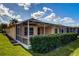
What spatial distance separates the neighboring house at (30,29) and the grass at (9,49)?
10cm

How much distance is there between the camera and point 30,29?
5.82m

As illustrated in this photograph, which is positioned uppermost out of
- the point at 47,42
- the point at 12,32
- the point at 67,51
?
the point at 12,32

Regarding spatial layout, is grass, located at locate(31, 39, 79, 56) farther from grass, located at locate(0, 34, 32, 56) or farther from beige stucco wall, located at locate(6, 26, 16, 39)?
beige stucco wall, located at locate(6, 26, 16, 39)

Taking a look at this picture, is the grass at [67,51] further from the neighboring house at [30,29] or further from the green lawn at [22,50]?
the neighboring house at [30,29]

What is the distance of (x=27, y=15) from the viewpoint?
5.80m

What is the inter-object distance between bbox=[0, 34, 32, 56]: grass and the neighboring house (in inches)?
4.1

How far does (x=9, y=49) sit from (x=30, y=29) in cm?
47

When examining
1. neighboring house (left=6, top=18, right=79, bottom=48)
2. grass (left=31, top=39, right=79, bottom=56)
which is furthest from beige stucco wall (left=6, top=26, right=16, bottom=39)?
grass (left=31, top=39, right=79, bottom=56)

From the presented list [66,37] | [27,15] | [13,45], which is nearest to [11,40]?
[13,45]

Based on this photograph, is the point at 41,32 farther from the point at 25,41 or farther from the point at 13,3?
the point at 13,3

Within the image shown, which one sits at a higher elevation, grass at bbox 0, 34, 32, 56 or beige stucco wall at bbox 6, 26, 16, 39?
beige stucco wall at bbox 6, 26, 16, 39

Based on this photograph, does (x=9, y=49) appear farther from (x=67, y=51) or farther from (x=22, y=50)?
(x=67, y=51)

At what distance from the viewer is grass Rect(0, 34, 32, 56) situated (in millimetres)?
5762

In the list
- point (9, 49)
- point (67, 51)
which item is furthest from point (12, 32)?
point (67, 51)
